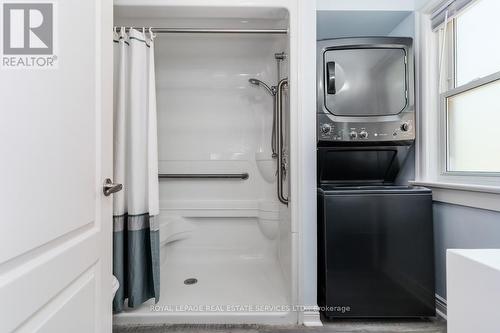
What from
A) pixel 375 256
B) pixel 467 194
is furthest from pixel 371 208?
pixel 467 194

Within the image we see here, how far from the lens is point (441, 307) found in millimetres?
1657

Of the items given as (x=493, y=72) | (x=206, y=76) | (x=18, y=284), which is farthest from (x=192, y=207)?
(x=493, y=72)

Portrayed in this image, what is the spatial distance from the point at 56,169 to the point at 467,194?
1.94 meters

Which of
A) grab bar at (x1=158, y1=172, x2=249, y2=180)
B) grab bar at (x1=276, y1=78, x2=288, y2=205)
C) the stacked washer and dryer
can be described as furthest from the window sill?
grab bar at (x1=158, y1=172, x2=249, y2=180)

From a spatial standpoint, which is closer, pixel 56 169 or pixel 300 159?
pixel 56 169

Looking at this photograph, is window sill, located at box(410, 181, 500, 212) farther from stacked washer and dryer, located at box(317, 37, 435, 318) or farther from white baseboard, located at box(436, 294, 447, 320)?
white baseboard, located at box(436, 294, 447, 320)

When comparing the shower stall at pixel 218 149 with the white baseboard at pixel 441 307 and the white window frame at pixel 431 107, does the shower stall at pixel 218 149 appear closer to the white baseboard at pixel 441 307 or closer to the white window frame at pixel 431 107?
the white window frame at pixel 431 107

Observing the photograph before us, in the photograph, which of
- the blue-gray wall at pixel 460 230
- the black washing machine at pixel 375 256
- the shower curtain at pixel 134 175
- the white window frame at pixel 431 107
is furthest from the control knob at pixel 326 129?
Answer: the shower curtain at pixel 134 175

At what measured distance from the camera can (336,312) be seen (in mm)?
1581

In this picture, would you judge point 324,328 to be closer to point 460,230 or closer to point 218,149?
point 460,230

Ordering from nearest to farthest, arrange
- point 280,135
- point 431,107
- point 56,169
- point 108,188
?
point 56,169, point 108,188, point 431,107, point 280,135

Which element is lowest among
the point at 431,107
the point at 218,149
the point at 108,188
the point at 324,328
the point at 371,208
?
the point at 324,328

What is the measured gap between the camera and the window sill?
4.35 feet

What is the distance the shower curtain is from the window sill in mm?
1807
